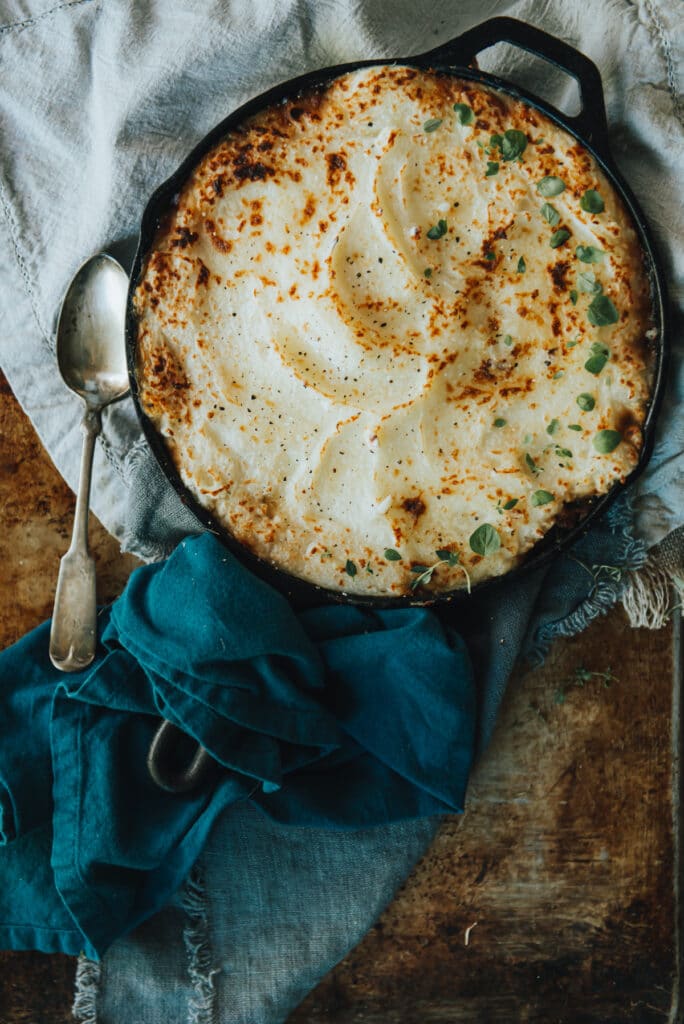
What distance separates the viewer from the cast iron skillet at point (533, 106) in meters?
1.36

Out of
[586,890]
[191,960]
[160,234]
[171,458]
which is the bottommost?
[191,960]

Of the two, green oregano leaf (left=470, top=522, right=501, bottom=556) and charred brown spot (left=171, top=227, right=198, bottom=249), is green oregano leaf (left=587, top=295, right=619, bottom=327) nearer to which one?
green oregano leaf (left=470, top=522, right=501, bottom=556)

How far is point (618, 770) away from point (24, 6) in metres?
1.81

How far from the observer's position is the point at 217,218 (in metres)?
1.43

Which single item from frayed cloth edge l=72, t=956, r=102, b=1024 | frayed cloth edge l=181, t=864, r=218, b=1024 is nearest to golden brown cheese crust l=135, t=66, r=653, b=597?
frayed cloth edge l=181, t=864, r=218, b=1024

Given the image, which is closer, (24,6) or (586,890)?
(24,6)

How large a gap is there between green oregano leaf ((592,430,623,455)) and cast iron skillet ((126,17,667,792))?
0.17 ft

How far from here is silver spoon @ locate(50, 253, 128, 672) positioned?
5.23 feet

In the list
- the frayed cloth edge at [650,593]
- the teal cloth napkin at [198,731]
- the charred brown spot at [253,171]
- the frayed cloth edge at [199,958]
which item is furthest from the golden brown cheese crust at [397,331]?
the frayed cloth edge at [199,958]

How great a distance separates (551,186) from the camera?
4.52 feet

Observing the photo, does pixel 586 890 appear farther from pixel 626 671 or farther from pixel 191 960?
pixel 191 960

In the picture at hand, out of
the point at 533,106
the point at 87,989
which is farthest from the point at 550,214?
the point at 87,989

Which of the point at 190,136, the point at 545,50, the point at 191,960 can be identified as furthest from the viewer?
the point at 191,960

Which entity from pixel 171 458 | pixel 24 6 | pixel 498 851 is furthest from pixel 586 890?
pixel 24 6
